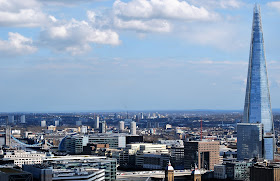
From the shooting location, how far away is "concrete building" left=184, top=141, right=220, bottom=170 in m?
113

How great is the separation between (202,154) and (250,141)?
9346 mm

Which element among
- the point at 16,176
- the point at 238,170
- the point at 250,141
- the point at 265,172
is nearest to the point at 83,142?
the point at 250,141

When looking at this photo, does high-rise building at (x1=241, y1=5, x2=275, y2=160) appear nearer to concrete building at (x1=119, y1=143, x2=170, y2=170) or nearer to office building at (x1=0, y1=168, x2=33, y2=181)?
concrete building at (x1=119, y1=143, x2=170, y2=170)

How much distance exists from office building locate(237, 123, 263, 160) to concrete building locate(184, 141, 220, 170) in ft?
17.2

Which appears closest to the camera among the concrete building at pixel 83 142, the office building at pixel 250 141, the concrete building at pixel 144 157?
the office building at pixel 250 141

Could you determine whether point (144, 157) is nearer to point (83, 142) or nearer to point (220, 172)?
point (220, 172)

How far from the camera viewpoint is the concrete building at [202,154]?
11294 centimetres

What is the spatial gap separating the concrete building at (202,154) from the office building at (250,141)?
17.2ft

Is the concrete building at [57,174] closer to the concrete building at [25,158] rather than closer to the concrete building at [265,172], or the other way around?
the concrete building at [265,172]

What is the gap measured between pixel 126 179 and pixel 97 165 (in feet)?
43.1

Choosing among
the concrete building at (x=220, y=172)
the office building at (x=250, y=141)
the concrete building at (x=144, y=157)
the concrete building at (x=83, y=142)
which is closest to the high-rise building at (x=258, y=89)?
the office building at (x=250, y=141)

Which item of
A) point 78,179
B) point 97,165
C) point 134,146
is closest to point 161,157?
point 134,146

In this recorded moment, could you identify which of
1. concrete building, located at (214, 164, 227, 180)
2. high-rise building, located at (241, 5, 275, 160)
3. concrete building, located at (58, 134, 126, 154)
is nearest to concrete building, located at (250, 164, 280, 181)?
concrete building, located at (214, 164, 227, 180)

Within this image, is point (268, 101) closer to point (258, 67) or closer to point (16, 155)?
point (258, 67)
